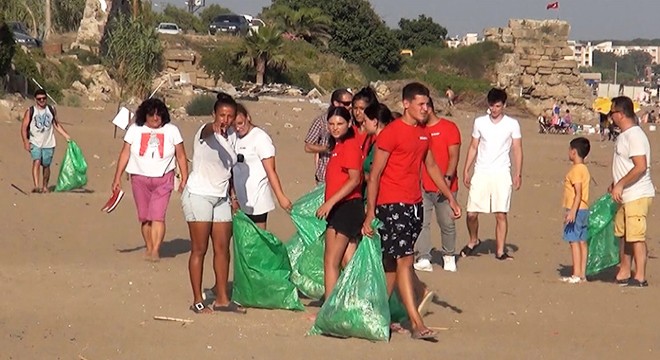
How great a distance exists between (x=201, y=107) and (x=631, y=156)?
2111 cm

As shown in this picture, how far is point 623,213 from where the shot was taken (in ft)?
32.9

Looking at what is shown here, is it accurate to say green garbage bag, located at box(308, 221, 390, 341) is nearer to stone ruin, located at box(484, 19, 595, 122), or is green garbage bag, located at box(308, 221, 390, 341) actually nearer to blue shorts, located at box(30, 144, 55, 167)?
A: blue shorts, located at box(30, 144, 55, 167)

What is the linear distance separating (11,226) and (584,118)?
36755 mm

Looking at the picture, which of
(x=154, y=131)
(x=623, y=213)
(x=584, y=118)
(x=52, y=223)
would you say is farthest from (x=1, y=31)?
(x=584, y=118)

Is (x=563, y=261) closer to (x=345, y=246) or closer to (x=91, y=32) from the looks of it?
(x=345, y=246)

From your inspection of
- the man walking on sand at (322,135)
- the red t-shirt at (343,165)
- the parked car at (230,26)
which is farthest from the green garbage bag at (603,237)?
the parked car at (230,26)

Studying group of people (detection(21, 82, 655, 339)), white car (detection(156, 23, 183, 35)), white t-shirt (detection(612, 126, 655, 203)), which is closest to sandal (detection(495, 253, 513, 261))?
group of people (detection(21, 82, 655, 339))

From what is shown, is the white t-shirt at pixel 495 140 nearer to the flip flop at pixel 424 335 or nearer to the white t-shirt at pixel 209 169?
the white t-shirt at pixel 209 169

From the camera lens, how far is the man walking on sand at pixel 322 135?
8.99 metres

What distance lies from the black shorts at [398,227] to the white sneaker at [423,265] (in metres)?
2.92

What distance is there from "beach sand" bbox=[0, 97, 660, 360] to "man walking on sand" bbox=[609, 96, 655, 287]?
1.32 ft

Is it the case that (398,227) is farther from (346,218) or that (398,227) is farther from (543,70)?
(543,70)

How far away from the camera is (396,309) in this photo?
8.12m

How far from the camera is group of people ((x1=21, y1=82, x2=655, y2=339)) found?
7637 mm
